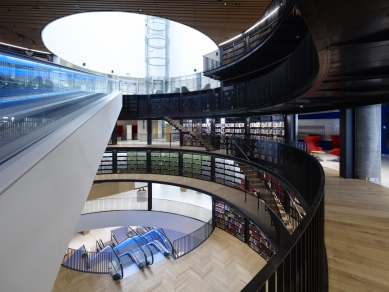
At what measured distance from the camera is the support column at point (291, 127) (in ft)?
33.3

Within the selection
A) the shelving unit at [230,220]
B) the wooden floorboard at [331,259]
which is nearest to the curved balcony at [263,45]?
the wooden floorboard at [331,259]

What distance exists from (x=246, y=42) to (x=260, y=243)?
9578 millimetres

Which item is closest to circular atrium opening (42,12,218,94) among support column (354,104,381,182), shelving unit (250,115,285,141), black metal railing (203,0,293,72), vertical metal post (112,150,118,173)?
black metal railing (203,0,293,72)

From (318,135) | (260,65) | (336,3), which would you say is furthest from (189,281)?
(318,135)

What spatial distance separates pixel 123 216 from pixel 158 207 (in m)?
2.31

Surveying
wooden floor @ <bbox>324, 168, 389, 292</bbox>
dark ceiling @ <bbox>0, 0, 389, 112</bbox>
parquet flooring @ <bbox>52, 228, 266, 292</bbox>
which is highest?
dark ceiling @ <bbox>0, 0, 389, 112</bbox>

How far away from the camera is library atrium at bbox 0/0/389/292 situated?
181 centimetres

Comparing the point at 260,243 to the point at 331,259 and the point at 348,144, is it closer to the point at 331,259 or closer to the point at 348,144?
the point at 348,144

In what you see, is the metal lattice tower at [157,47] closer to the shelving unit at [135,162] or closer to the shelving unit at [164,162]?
the shelving unit at [135,162]

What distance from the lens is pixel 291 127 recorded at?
407 inches

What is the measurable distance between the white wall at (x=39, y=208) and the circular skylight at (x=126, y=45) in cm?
1708

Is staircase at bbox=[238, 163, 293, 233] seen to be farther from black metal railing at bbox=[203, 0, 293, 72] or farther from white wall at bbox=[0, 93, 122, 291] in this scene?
white wall at bbox=[0, 93, 122, 291]

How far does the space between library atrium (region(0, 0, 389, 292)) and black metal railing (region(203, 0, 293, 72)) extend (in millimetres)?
131

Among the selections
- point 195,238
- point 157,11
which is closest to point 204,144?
point 195,238
